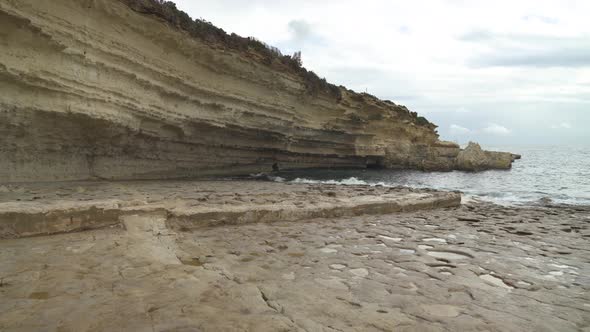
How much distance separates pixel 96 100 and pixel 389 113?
1929 centimetres

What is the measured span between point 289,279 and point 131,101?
364 inches

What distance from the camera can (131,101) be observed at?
1077cm

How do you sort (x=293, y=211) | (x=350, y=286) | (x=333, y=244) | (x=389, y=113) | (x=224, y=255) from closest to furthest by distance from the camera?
(x=350, y=286) < (x=224, y=255) < (x=333, y=244) < (x=293, y=211) < (x=389, y=113)

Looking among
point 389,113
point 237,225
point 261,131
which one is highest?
point 389,113

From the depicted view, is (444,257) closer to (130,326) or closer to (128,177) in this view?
(130,326)

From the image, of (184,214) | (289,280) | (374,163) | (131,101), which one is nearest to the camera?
(289,280)

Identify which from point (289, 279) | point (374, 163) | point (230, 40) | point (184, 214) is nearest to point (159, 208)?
point (184, 214)

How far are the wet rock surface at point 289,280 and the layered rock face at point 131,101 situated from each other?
17.9 ft

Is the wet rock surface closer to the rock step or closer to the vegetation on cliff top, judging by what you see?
the rock step

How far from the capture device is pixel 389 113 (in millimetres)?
24672

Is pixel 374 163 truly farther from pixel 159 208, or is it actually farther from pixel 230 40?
pixel 159 208

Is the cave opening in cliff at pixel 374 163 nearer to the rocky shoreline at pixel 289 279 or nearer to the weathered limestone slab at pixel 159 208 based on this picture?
the weathered limestone slab at pixel 159 208

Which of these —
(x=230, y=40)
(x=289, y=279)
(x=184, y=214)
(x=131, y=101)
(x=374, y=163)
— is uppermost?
(x=230, y=40)

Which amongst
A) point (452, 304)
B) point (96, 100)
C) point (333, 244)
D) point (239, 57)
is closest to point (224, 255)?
point (333, 244)
